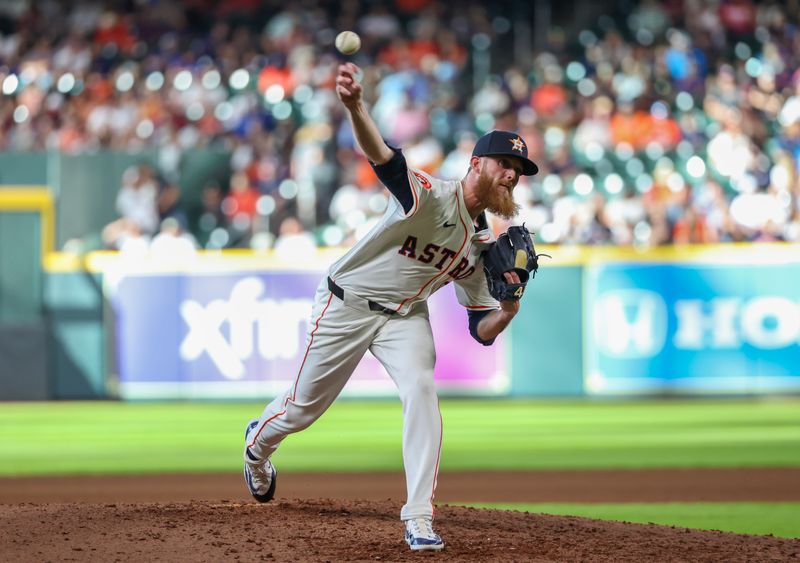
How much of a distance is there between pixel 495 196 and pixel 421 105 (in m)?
10.5

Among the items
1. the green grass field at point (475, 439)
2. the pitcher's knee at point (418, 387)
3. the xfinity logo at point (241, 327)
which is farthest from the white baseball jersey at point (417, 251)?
the xfinity logo at point (241, 327)

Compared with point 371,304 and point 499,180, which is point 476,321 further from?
point 499,180

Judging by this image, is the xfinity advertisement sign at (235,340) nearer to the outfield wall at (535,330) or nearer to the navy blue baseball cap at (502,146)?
the outfield wall at (535,330)

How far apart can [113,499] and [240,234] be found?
7037 millimetres

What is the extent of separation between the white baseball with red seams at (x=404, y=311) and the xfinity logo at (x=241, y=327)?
25.4 ft

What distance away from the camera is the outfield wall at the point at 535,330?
13258 millimetres

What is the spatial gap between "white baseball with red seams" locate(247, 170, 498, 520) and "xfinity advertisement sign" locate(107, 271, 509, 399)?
25.3 feet

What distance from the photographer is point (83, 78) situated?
16750 mm

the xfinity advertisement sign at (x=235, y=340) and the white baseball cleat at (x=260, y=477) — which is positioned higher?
the xfinity advertisement sign at (x=235, y=340)

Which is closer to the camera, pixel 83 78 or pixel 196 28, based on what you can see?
pixel 83 78

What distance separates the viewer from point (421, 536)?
4922 mm

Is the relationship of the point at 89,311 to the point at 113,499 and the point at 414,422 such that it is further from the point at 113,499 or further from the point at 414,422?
the point at 414,422

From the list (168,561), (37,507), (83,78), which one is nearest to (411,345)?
(168,561)

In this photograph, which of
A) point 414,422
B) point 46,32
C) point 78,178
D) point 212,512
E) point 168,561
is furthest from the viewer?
point 46,32
